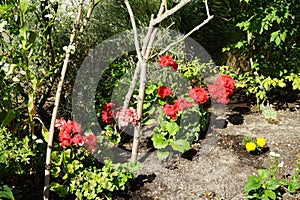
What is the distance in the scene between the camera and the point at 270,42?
165 inches

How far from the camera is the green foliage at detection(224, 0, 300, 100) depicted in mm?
3828

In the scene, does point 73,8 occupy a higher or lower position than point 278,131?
higher

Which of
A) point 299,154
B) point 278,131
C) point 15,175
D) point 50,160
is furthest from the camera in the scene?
point 278,131

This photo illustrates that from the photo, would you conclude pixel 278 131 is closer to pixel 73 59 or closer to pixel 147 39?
pixel 147 39

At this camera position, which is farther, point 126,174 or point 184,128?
point 184,128

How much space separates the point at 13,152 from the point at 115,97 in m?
1.28

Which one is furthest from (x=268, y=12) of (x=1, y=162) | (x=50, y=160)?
(x=1, y=162)

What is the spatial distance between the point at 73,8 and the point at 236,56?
250 centimetres

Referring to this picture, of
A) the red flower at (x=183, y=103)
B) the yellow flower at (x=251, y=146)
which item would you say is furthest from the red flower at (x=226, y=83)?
the yellow flower at (x=251, y=146)

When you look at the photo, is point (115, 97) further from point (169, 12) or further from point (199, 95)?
point (169, 12)

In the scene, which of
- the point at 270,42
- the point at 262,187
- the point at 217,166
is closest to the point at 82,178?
the point at 217,166

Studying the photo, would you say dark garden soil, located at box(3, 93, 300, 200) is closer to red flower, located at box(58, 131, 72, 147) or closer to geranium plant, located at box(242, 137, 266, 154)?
geranium plant, located at box(242, 137, 266, 154)

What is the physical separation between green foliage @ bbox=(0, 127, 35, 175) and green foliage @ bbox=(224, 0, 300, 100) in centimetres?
246

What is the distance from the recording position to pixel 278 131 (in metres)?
3.99
